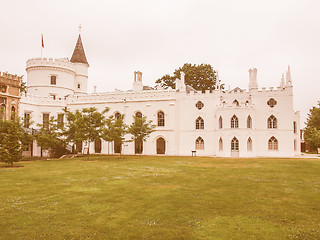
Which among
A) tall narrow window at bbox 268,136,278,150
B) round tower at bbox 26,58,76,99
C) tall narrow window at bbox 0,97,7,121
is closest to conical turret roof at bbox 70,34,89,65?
round tower at bbox 26,58,76,99

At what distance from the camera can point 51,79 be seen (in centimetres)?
4559

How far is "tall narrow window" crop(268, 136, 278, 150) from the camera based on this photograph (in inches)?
1444

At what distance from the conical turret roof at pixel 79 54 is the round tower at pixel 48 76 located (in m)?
3.32

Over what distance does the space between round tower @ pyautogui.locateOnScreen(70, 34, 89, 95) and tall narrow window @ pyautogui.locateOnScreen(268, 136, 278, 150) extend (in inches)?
1314

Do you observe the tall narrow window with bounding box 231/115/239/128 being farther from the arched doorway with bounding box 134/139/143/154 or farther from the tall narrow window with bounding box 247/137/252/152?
the arched doorway with bounding box 134/139/143/154

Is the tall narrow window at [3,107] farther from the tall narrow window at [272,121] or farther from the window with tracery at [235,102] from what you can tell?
the tall narrow window at [272,121]

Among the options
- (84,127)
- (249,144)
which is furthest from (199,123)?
(84,127)

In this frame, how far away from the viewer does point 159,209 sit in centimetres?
995

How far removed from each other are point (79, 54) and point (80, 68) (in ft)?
8.90

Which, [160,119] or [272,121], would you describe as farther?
[160,119]

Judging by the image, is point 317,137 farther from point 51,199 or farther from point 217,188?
point 51,199

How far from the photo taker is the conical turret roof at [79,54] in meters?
49.7

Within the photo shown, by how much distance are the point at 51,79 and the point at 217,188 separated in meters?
39.9

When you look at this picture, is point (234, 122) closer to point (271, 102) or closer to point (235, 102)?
point (235, 102)
